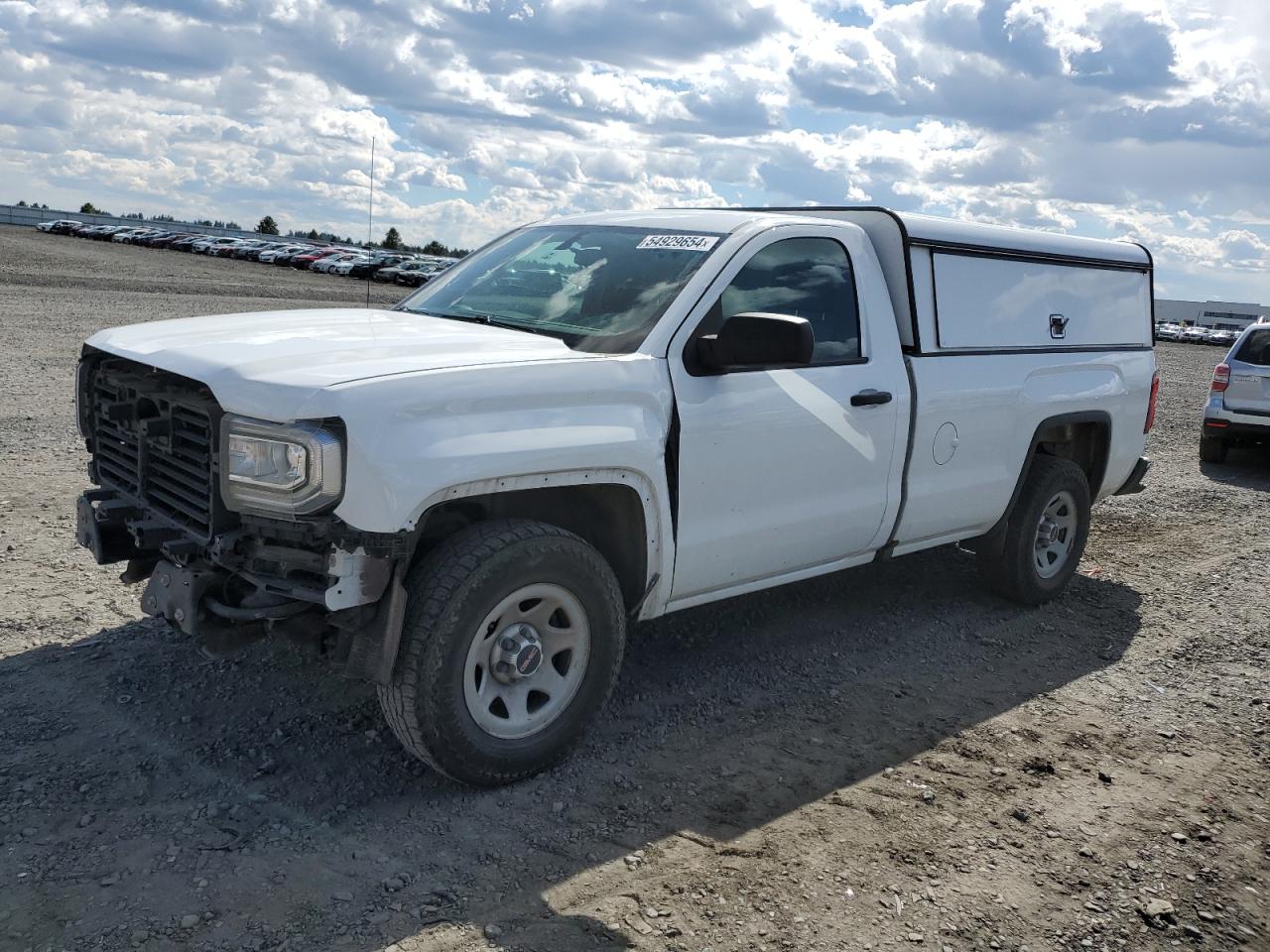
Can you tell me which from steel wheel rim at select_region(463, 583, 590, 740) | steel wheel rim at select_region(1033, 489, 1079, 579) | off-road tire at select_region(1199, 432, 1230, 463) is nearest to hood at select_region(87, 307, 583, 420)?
steel wheel rim at select_region(463, 583, 590, 740)

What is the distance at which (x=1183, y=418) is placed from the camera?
59.1ft

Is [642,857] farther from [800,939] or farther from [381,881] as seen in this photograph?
[381,881]

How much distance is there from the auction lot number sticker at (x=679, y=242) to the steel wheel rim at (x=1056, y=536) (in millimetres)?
2950

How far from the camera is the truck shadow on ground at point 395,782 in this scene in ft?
10.8

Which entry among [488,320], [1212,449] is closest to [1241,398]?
[1212,449]

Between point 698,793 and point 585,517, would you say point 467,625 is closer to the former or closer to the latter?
point 585,517

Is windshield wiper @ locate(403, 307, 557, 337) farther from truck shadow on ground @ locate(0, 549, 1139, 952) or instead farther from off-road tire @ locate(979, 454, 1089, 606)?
off-road tire @ locate(979, 454, 1089, 606)

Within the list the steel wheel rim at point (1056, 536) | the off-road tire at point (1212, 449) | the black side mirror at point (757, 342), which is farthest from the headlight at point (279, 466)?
the off-road tire at point (1212, 449)

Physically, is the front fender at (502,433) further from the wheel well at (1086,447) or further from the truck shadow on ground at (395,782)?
the wheel well at (1086,447)

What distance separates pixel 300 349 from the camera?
3906 mm

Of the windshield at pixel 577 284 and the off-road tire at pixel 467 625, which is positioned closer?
the off-road tire at pixel 467 625

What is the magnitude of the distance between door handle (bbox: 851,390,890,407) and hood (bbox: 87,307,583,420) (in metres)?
1.45

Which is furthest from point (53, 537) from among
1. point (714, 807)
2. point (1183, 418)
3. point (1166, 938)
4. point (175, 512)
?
point (1183, 418)

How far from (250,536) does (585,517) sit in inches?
51.2
